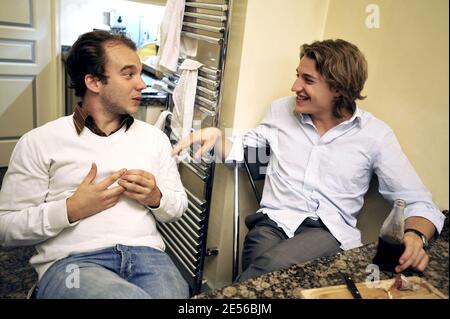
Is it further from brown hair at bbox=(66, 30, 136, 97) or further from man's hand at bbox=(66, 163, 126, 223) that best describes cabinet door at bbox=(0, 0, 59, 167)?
man's hand at bbox=(66, 163, 126, 223)

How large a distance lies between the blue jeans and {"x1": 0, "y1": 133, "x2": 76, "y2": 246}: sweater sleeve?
0.32ft

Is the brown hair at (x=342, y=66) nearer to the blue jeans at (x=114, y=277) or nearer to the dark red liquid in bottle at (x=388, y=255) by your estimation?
the dark red liquid in bottle at (x=388, y=255)

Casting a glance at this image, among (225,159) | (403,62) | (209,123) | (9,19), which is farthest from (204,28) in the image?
(9,19)

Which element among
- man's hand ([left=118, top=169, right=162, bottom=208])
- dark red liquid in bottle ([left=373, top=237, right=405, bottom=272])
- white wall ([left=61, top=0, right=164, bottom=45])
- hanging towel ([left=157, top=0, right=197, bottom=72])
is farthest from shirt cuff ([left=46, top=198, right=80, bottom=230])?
white wall ([left=61, top=0, right=164, bottom=45])

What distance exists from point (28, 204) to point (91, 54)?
0.47m

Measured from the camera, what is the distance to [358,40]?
1.16 meters

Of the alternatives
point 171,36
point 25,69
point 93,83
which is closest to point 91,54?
point 93,83

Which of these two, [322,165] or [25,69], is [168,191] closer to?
[322,165]

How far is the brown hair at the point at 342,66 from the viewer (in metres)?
1.15

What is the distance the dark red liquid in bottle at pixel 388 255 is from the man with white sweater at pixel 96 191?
489 mm

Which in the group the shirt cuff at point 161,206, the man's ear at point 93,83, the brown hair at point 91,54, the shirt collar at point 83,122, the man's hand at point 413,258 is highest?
the brown hair at point 91,54

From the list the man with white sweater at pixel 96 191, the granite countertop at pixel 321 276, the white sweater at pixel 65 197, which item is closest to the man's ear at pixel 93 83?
the man with white sweater at pixel 96 191

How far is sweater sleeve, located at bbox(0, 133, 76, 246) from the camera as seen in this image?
90 cm
